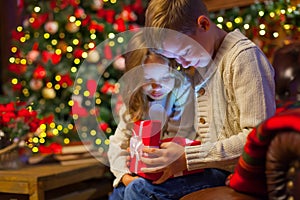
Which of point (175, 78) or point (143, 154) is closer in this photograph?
point (143, 154)

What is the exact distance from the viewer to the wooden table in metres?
1.85

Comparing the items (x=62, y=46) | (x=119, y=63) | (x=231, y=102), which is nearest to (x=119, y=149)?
(x=231, y=102)

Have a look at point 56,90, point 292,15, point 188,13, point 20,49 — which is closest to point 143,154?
point 188,13

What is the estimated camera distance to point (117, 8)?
2945mm

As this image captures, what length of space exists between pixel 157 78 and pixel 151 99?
0.10m

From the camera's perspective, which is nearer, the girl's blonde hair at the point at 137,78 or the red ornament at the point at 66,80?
the girl's blonde hair at the point at 137,78

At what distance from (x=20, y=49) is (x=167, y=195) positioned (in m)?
2.10

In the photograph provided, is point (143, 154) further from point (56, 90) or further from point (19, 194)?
point (56, 90)

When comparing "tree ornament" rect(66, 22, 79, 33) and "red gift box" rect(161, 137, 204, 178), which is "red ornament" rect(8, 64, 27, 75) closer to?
"tree ornament" rect(66, 22, 79, 33)

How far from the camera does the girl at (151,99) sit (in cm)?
142

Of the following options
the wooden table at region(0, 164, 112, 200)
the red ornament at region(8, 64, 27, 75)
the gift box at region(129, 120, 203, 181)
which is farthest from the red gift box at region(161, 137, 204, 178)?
the red ornament at region(8, 64, 27, 75)

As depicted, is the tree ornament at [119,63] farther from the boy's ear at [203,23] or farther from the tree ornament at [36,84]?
the boy's ear at [203,23]

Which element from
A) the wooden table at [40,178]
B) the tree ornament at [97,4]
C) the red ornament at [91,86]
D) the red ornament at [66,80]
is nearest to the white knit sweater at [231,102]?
the wooden table at [40,178]

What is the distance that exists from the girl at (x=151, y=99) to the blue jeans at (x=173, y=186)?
111mm
